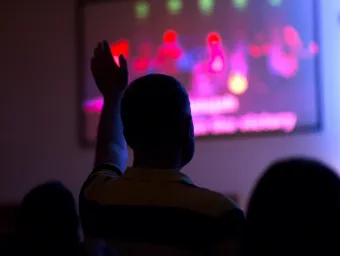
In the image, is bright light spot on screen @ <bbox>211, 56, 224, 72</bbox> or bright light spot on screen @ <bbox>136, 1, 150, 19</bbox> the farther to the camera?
bright light spot on screen @ <bbox>136, 1, 150, 19</bbox>

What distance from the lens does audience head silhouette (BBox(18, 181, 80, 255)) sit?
98 centimetres

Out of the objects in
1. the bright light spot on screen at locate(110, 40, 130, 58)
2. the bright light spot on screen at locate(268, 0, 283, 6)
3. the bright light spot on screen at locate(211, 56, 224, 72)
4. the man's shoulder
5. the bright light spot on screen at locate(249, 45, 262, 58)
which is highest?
the bright light spot on screen at locate(268, 0, 283, 6)

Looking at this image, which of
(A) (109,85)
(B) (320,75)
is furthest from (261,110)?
(A) (109,85)

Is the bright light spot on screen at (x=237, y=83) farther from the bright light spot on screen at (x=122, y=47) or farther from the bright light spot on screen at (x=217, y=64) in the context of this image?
the bright light spot on screen at (x=122, y=47)

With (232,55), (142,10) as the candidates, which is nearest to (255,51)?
(232,55)

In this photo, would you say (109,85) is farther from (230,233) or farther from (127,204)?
(230,233)

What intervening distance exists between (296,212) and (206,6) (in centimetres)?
254

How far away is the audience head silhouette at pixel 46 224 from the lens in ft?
3.21

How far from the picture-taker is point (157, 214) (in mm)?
845

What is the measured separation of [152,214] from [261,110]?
7.20 ft

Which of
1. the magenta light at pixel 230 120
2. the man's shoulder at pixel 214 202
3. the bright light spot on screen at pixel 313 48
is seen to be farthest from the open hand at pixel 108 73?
the bright light spot on screen at pixel 313 48

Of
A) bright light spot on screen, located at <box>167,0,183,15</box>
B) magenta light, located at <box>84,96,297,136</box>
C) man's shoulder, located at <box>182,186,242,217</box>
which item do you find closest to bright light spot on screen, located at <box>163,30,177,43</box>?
bright light spot on screen, located at <box>167,0,183,15</box>

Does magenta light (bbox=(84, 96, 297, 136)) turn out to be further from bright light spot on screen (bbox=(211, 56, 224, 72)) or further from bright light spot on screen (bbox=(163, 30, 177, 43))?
bright light spot on screen (bbox=(163, 30, 177, 43))

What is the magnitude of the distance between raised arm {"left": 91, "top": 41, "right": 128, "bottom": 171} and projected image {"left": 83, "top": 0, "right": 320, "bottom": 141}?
1934mm
